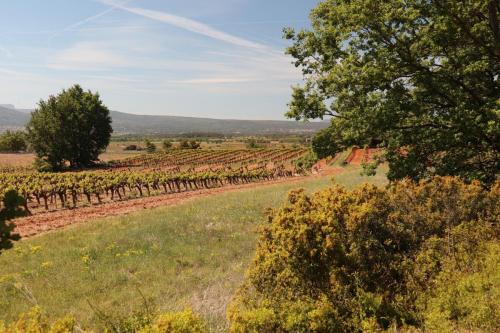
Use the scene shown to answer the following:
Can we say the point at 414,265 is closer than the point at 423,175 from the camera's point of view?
Yes

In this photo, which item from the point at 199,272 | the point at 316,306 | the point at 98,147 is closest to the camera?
the point at 316,306

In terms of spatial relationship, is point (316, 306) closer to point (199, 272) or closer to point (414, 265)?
point (414, 265)

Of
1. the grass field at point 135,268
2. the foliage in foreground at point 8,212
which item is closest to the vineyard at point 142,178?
the foliage in foreground at point 8,212

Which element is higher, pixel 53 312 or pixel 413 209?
pixel 413 209

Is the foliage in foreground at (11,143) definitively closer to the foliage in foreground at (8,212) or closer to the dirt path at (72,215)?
the dirt path at (72,215)

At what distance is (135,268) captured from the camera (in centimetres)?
1559

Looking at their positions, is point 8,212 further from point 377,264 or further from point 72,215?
point 72,215

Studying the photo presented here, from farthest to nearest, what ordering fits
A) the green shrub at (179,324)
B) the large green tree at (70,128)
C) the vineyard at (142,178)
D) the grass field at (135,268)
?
1. the large green tree at (70,128)
2. the vineyard at (142,178)
3. the grass field at (135,268)
4. the green shrub at (179,324)

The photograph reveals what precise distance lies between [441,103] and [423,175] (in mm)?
2756

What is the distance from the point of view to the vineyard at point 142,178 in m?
43.8

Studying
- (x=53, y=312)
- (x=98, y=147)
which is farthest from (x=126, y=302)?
(x=98, y=147)

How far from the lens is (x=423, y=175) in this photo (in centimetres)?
1303

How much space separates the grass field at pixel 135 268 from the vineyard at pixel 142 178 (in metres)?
3.34

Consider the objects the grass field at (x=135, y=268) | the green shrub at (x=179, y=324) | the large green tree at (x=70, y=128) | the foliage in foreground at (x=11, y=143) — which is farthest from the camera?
the foliage in foreground at (x=11, y=143)
